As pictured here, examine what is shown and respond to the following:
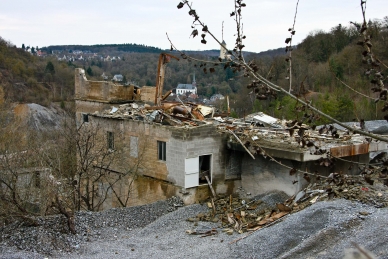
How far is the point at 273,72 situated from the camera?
91.9ft

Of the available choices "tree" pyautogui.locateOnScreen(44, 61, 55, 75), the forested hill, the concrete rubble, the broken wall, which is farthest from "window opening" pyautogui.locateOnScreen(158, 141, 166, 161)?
the forested hill

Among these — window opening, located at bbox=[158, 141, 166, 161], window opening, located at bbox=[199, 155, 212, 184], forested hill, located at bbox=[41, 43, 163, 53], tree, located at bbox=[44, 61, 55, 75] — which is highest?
forested hill, located at bbox=[41, 43, 163, 53]

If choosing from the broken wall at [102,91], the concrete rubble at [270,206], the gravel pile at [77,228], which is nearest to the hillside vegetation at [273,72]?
the broken wall at [102,91]

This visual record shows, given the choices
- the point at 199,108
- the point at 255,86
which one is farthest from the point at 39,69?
the point at 255,86

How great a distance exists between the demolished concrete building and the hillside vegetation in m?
12.4

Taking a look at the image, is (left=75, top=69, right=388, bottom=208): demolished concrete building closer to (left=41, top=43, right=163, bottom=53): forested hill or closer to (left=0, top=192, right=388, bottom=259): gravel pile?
(left=0, top=192, right=388, bottom=259): gravel pile

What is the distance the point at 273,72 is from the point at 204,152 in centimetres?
1314

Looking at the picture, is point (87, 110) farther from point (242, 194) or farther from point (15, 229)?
point (15, 229)

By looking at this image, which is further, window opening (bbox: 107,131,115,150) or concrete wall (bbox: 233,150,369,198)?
window opening (bbox: 107,131,115,150)

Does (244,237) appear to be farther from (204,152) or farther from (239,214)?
(204,152)

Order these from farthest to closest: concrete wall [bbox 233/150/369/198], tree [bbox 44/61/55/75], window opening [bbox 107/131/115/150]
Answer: tree [bbox 44/61/55/75]
window opening [bbox 107/131/115/150]
concrete wall [bbox 233/150/369/198]

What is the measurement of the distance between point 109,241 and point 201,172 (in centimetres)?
497

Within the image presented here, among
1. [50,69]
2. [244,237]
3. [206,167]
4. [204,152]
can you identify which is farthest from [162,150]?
[50,69]

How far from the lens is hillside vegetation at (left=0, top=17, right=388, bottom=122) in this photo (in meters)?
37.1
